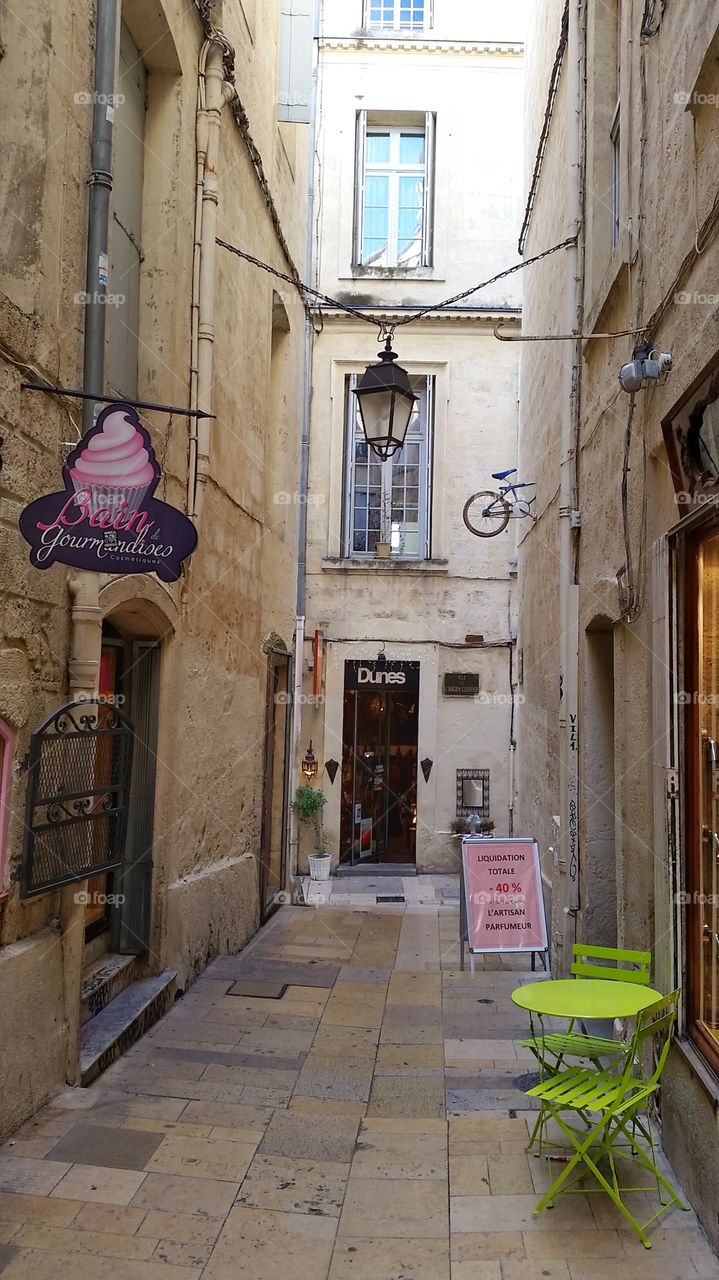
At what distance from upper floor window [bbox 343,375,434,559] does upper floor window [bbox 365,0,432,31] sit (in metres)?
4.99

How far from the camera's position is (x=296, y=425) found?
12133mm

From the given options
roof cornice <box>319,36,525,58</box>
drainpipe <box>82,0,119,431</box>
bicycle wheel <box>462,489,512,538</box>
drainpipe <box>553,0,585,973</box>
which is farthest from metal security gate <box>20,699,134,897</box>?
roof cornice <box>319,36,525,58</box>

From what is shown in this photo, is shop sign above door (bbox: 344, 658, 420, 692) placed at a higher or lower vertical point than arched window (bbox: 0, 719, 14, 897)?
higher

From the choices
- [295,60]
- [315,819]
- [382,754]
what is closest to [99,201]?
[295,60]

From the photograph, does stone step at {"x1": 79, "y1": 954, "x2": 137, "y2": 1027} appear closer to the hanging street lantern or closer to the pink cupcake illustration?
the pink cupcake illustration

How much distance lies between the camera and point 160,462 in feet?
19.7

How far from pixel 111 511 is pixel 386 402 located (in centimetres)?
327

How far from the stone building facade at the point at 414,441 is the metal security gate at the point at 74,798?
25.1 feet

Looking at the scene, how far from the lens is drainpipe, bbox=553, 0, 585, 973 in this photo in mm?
6562

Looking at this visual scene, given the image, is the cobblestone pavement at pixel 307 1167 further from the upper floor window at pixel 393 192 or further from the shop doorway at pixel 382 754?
the upper floor window at pixel 393 192

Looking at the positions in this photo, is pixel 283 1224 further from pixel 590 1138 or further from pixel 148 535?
pixel 148 535

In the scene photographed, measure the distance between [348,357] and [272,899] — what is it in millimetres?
7073

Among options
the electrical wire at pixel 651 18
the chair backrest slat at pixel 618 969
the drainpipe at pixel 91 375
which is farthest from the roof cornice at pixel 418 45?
the chair backrest slat at pixel 618 969

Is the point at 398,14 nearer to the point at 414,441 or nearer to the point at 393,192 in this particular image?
the point at 393,192
